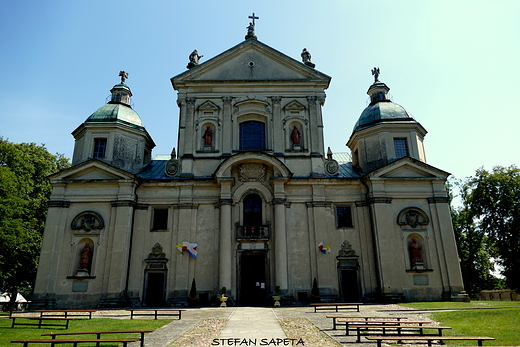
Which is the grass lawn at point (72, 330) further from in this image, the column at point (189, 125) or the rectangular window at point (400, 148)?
the rectangular window at point (400, 148)

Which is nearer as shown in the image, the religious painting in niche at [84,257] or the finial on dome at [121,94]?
the religious painting in niche at [84,257]

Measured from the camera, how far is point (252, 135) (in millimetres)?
26000

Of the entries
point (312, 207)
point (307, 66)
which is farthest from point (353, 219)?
point (307, 66)

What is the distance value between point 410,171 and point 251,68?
1320cm

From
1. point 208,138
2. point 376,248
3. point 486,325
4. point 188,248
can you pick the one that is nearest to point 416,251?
point 376,248

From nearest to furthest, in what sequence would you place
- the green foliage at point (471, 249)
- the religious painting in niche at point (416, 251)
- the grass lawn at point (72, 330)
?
the grass lawn at point (72, 330) < the religious painting in niche at point (416, 251) < the green foliage at point (471, 249)

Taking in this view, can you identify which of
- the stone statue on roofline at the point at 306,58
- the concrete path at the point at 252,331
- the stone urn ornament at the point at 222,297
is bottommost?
the concrete path at the point at 252,331

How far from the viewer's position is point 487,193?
1166 inches

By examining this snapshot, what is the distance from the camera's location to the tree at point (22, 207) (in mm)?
22922

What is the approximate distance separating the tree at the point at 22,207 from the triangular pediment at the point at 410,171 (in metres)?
23.4

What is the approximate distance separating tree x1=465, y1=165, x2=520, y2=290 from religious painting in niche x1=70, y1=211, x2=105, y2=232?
2863cm

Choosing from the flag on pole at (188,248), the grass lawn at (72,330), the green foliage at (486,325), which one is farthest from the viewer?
the flag on pole at (188,248)

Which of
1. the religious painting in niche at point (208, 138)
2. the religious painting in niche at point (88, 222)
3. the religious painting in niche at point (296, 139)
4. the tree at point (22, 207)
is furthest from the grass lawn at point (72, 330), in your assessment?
the religious painting in niche at point (296, 139)

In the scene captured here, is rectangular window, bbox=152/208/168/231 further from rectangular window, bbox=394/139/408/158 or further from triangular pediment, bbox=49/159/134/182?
rectangular window, bbox=394/139/408/158
